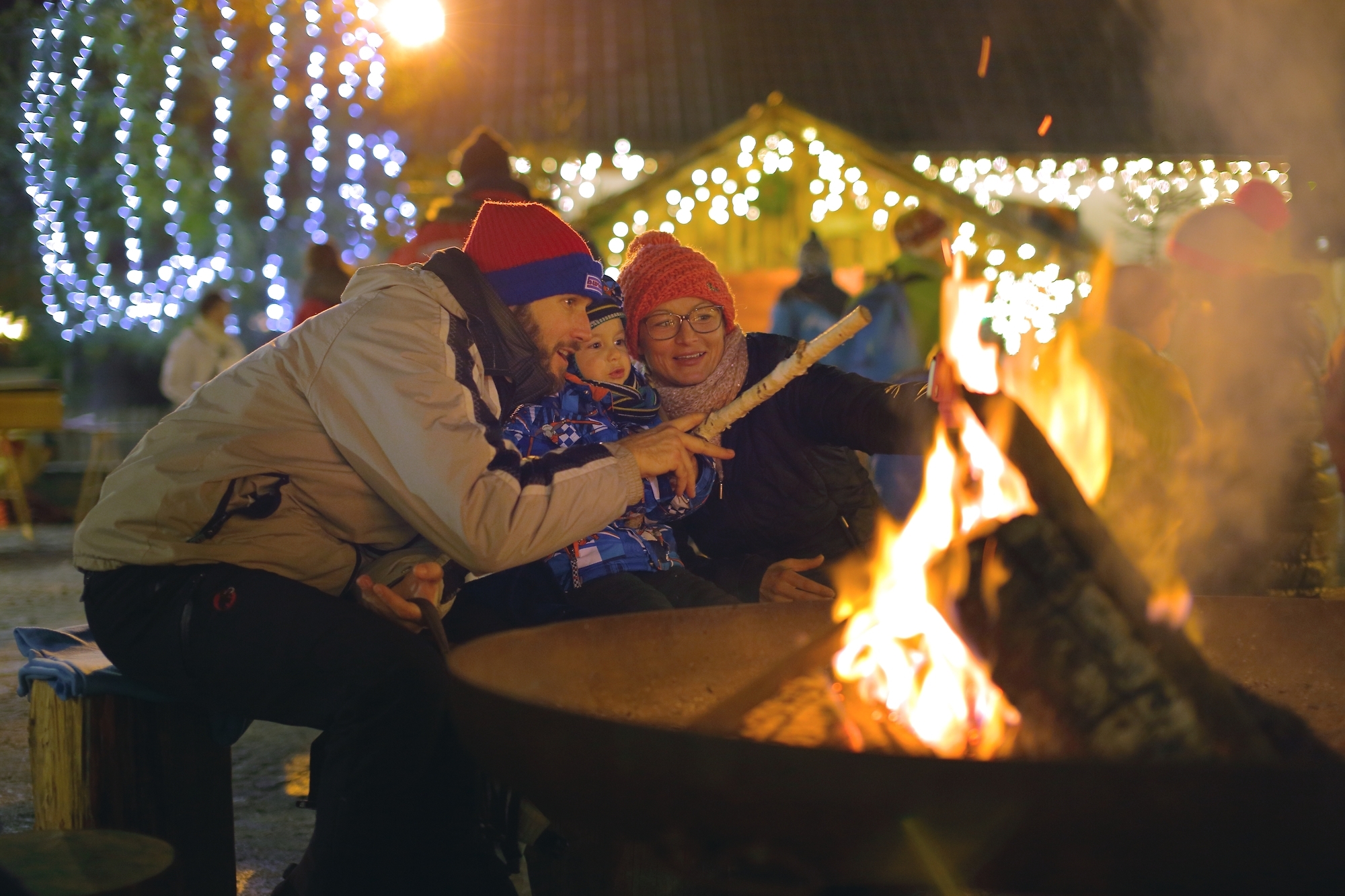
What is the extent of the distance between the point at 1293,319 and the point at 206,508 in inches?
164

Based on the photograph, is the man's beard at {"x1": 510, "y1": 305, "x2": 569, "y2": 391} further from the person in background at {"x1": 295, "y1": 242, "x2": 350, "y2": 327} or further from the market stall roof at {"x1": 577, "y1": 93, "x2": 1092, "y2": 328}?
the market stall roof at {"x1": 577, "y1": 93, "x2": 1092, "y2": 328}

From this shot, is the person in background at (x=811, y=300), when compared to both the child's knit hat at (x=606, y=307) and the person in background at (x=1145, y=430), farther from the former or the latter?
the child's knit hat at (x=606, y=307)

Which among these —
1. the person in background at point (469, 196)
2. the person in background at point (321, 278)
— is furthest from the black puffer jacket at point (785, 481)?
the person in background at point (321, 278)

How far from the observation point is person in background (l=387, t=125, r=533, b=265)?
4.66 m

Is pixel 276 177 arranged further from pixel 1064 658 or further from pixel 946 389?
pixel 1064 658

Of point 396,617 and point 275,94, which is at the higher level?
point 275,94

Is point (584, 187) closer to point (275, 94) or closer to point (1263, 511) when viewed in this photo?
point (275, 94)

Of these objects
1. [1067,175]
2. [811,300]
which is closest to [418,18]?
[811,300]

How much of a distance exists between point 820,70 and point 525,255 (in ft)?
49.2

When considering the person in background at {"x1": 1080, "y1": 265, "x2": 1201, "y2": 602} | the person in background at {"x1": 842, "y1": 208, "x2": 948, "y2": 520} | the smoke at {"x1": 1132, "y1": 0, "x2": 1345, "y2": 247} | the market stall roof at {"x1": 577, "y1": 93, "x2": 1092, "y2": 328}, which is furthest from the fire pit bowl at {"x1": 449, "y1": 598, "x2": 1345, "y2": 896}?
the market stall roof at {"x1": 577, "y1": 93, "x2": 1092, "y2": 328}


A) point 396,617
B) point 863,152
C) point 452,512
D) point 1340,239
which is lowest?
point 396,617

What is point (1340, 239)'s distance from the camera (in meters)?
5.93

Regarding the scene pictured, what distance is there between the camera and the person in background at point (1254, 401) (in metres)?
4.63

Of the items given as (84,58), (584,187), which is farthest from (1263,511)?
(84,58)
